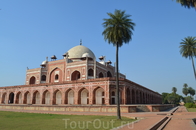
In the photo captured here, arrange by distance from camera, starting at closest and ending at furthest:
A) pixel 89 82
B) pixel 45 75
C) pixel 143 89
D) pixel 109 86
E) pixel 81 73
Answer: pixel 109 86 → pixel 89 82 → pixel 81 73 → pixel 143 89 → pixel 45 75

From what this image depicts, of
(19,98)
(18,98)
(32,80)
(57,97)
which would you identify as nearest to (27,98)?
(19,98)

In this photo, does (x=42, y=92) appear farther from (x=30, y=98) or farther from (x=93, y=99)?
(x=93, y=99)

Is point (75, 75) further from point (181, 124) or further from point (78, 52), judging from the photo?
point (181, 124)

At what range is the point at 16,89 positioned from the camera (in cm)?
4100

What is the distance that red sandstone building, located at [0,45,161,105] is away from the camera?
2950 cm

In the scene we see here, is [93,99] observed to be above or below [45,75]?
below

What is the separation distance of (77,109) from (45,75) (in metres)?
26.3

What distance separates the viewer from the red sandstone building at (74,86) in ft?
96.8

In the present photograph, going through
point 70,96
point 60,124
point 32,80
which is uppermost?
point 32,80

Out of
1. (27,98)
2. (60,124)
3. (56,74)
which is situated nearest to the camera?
(60,124)

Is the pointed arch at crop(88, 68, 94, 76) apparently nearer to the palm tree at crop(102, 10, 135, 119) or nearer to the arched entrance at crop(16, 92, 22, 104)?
the arched entrance at crop(16, 92, 22, 104)

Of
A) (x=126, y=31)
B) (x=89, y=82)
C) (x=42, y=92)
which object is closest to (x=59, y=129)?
→ (x=126, y=31)

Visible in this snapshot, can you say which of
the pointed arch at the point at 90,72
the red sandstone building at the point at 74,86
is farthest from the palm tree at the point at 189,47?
the pointed arch at the point at 90,72

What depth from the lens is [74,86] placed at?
31891 mm
